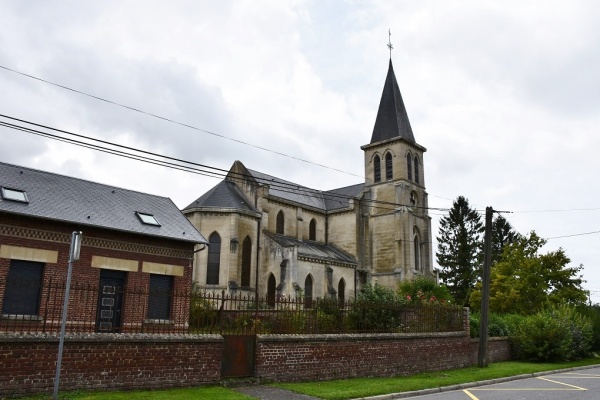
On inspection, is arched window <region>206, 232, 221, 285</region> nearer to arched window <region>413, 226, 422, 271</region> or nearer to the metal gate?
arched window <region>413, 226, 422, 271</region>

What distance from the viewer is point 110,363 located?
10547 millimetres

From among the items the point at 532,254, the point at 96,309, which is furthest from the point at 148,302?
the point at 532,254

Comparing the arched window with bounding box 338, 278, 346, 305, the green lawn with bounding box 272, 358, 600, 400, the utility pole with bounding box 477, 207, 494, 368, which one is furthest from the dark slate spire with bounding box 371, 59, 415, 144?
the green lawn with bounding box 272, 358, 600, 400

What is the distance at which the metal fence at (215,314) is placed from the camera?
42.0 feet

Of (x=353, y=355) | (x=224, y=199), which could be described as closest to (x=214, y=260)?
(x=224, y=199)

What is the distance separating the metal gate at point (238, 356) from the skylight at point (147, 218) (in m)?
9.45

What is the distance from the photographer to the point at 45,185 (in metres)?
19.5

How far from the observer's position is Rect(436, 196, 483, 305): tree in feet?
176

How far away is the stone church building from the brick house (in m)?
8.91

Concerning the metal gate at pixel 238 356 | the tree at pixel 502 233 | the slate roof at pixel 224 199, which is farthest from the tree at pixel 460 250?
the metal gate at pixel 238 356

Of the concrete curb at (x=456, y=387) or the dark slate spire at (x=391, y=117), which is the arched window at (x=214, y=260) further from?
the dark slate spire at (x=391, y=117)

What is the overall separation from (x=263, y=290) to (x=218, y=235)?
5104 millimetres

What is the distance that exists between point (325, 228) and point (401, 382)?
3022 cm

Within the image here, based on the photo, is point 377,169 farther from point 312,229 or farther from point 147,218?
point 147,218
